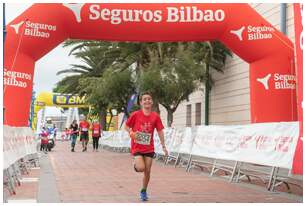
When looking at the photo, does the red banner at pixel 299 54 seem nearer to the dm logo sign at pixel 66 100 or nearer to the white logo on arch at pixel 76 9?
the white logo on arch at pixel 76 9

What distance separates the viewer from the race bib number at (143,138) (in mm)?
7875

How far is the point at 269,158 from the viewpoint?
30.6ft

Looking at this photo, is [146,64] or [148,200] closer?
[148,200]

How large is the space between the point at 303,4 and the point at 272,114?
20.4ft

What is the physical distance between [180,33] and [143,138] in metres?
5.87

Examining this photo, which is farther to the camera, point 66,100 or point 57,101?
point 57,101

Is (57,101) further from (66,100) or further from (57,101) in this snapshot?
(66,100)

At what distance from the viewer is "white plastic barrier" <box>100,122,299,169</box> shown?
889cm

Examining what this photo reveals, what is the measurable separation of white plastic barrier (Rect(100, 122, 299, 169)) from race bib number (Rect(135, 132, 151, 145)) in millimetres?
2495

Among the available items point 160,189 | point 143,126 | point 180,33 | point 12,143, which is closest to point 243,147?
point 160,189

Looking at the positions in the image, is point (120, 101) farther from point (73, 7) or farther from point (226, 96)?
point (73, 7)

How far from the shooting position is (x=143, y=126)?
7.95 metres

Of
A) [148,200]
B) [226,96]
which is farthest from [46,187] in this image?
[226,96]

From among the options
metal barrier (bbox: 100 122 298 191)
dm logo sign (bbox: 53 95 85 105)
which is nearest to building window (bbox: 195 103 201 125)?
metal barrier (bbox: 100 122 298 191)
